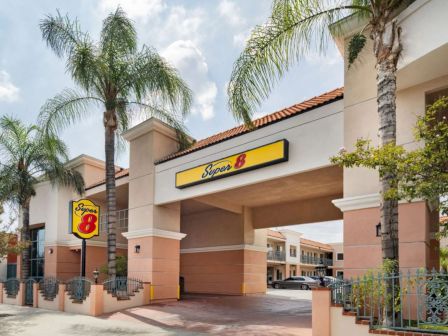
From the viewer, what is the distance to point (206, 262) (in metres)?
25.9

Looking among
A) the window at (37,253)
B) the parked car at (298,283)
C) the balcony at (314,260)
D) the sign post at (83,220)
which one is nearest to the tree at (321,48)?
the sign post at (83,220)

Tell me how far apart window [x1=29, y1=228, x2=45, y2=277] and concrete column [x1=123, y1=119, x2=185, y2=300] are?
11.3 metres

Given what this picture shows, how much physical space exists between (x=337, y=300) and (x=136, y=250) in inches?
476

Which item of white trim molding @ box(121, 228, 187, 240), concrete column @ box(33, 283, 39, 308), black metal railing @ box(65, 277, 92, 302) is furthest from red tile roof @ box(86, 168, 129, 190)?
concrete column @ box(33, 283, 39, 308)

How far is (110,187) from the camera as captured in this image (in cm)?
1864

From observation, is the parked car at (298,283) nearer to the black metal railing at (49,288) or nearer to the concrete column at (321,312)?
the black metal railing at (49,288)

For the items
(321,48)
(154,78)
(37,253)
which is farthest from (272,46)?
(37,253)

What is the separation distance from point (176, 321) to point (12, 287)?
1359cm

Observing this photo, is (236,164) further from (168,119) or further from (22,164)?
(22,164)

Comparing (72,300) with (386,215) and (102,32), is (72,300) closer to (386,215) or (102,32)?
(102,32)

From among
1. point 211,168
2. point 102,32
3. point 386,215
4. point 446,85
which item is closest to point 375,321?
point 386,215

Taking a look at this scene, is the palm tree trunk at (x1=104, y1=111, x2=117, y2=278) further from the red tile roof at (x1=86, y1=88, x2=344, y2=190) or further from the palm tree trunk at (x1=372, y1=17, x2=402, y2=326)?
the palm tree trunk at (x1=372, y1=17, x2=402, y2=326)

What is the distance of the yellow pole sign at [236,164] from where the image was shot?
1443 cm

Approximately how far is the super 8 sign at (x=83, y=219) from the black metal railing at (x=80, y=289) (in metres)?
2.47
